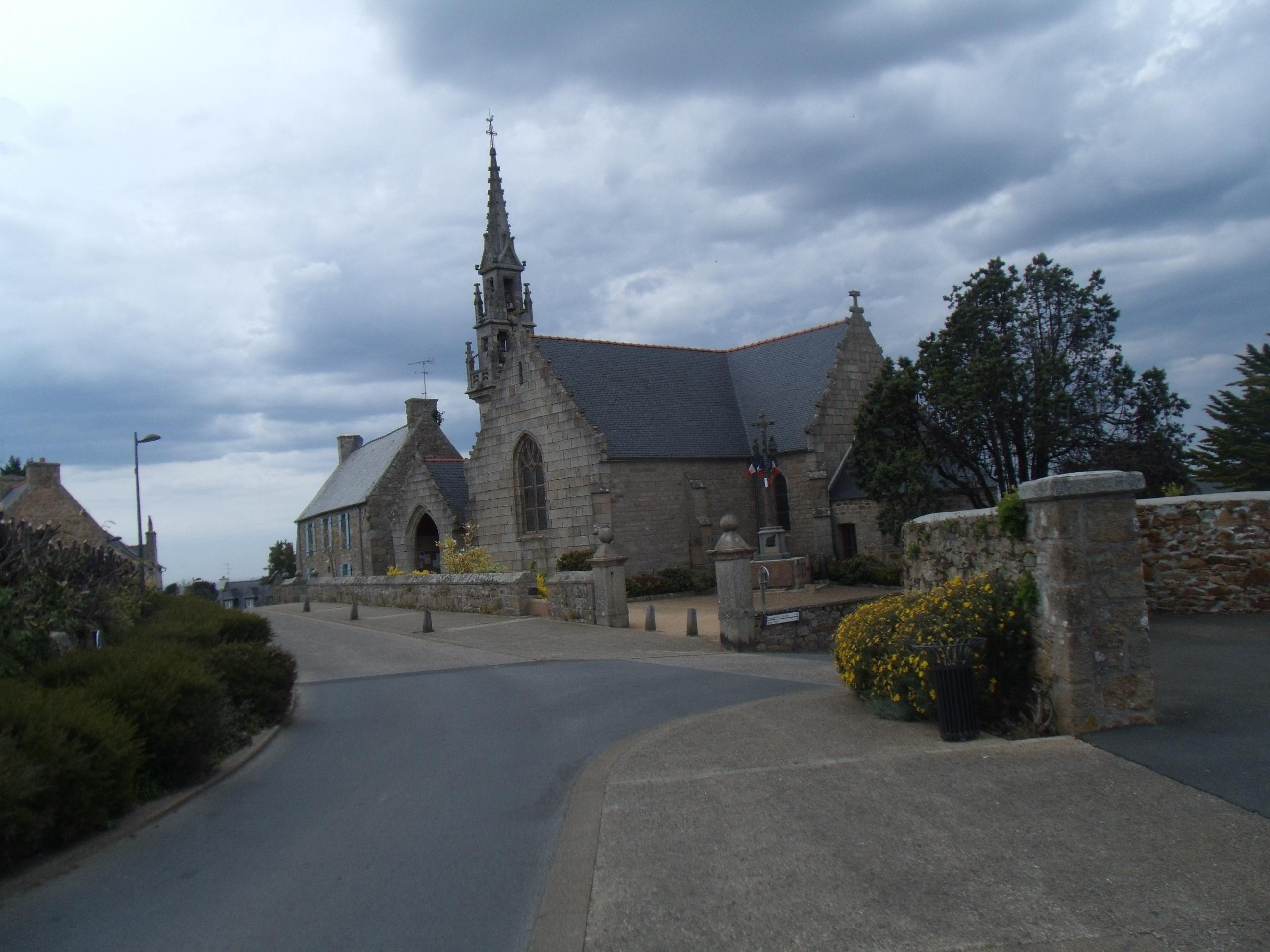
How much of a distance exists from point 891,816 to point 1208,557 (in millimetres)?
8095

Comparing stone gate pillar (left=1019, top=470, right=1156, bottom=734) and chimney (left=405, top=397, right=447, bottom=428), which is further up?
chimney (left=405, top=397, right=447, bottom=428)

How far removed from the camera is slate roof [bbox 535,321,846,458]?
3106 cm

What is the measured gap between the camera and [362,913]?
5.00m

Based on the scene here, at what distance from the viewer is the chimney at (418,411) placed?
49.1 metres

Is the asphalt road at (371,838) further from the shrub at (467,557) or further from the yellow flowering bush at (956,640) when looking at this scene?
the shrub at (467,557)

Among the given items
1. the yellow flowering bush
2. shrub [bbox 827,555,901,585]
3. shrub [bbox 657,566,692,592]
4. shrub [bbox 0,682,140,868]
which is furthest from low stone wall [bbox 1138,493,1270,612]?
shrub [bbox 657,566,692,592]

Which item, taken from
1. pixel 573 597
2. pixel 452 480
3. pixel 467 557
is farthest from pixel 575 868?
pixel 452 480

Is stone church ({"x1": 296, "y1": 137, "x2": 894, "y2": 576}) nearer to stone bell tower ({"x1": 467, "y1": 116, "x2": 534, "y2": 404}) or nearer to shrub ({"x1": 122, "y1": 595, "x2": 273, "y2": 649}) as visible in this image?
stone bell tower ({"x1": 467, "y1": 116, "x2": 534, "y2": 404})

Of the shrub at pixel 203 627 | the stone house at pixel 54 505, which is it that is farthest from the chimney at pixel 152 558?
the shrub at pixel 203 627

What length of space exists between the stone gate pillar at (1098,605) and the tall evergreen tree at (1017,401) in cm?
1778

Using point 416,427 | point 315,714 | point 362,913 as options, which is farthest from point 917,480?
point 416,427

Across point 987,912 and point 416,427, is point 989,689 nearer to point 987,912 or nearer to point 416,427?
point 987,912

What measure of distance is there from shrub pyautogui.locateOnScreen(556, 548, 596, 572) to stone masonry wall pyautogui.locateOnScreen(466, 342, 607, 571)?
0.31 metres

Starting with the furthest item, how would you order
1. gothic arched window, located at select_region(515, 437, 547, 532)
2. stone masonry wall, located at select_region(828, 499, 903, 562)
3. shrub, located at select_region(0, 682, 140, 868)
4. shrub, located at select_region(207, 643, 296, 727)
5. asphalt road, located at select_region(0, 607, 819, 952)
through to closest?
gothic arched window, located at select_region(515, 437, 547, 532), stone masonry wall, located at select_region(828, 499, 903, 562), shrub, located at select_region(207, 643, 296, 727), shrub, located at select_region(0, 682, 140, 868), asphalt road, located at select_region(0, 607, 819, 952)
